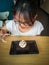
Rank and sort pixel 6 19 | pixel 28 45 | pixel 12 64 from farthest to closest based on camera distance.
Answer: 1. pixel 6 19
2. pixel 28 45
3. pixel 12 64

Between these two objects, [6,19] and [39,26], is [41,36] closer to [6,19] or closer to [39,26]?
[39,26]

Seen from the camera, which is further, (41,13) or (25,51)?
(41,13)

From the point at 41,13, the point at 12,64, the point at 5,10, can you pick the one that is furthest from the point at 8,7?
the point at 12,64

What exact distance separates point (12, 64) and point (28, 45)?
14 cm

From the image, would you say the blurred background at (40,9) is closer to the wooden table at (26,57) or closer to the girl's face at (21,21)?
the girl's face at (21,21)

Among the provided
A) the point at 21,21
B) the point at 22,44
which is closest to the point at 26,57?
the point at 22,44

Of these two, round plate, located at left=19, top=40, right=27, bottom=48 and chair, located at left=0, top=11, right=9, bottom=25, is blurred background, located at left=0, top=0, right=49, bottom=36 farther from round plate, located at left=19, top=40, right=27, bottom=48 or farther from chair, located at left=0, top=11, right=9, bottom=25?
round plate, located at left=19, top=40, right=27, bottom=48

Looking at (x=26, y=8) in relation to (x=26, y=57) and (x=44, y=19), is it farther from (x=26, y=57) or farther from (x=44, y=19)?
(x=26, y=57)

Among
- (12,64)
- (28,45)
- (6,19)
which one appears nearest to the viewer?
(12,64)

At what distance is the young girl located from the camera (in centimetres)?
70

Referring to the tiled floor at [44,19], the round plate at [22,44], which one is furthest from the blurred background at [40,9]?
the round plate at [22,44]

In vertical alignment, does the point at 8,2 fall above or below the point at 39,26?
above

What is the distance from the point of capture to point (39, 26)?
2.48ft

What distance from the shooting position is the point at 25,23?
2.44ft
